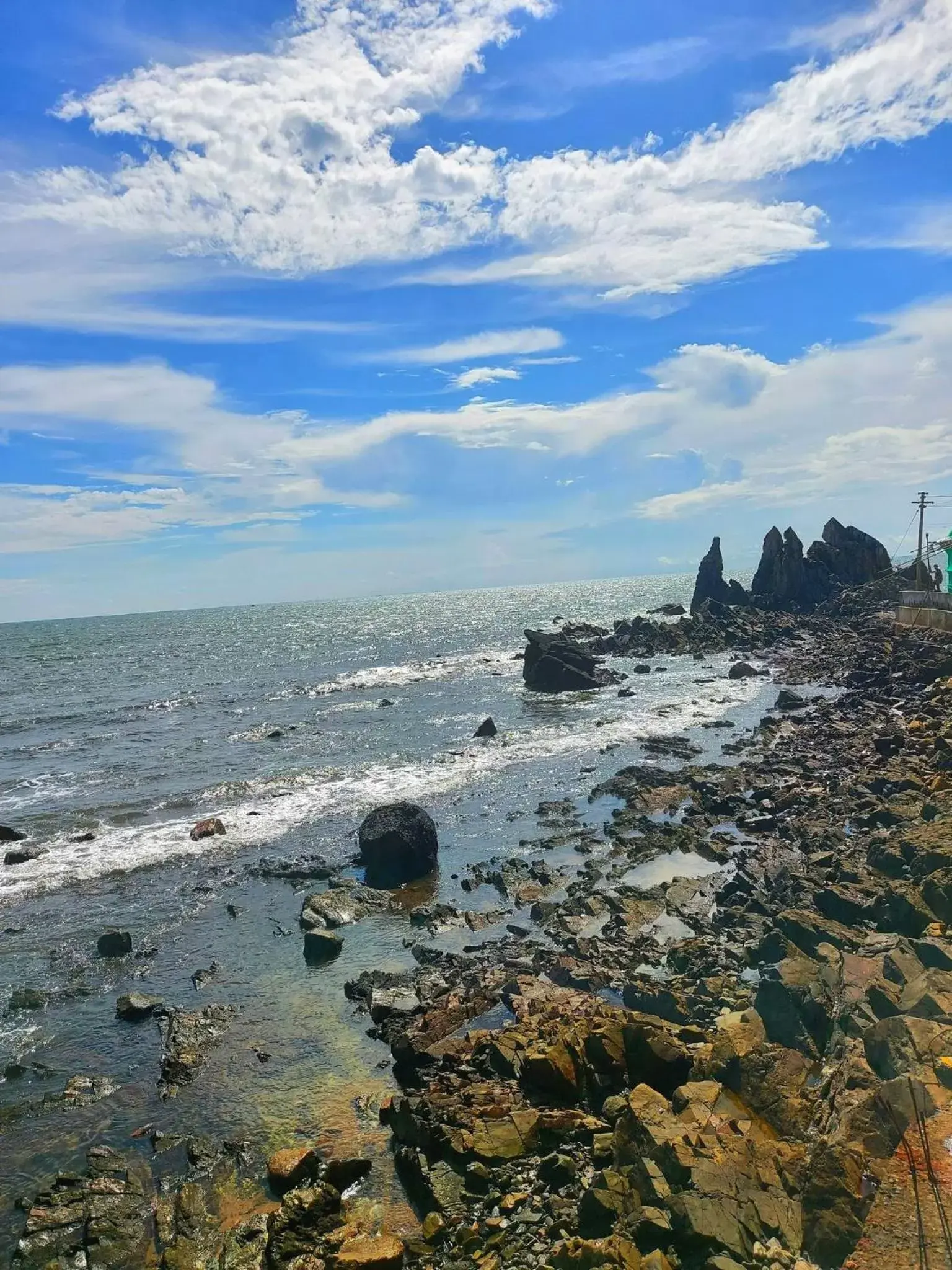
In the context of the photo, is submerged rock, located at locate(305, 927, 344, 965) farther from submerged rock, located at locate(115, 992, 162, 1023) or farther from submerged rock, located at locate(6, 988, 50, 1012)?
submerged rock, located at locate(6, 988, 50, 1012)

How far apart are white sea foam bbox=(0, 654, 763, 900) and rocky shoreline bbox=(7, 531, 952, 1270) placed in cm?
939

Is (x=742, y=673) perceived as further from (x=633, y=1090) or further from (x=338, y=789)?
(x=633, y=1090)

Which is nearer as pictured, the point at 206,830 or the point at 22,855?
the point at 22,855

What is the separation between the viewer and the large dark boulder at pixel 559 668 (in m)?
66.6

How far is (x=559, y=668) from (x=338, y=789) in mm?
32059

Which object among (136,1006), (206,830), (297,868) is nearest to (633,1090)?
(136,1006)

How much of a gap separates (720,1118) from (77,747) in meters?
51.5

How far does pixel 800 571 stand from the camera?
362ft

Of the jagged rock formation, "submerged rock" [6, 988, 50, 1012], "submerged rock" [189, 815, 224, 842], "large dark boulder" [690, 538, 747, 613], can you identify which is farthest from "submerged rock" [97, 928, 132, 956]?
"large dark boulder" [690, 538, 747, 613]

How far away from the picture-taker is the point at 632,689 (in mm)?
63312

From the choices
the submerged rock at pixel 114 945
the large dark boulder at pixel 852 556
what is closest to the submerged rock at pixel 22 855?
the submerged rock at pixel 114 945

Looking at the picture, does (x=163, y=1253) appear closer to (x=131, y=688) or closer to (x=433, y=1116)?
(x=433, y=1116)

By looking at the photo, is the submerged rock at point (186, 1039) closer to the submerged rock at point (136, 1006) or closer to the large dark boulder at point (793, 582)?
the submerged rock at point (136, 1006)

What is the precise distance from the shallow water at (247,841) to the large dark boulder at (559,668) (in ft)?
14.1
